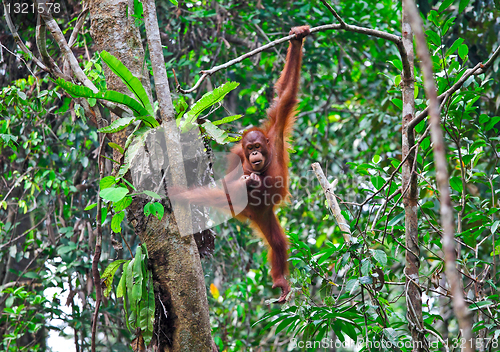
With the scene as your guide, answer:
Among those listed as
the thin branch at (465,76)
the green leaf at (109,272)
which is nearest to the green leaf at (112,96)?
the green leaf at (109,272)

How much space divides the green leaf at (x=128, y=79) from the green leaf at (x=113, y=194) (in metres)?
0.55

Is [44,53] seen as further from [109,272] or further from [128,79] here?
[109,272]

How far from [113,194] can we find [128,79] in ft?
2.08

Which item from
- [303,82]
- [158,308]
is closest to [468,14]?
[303,82]

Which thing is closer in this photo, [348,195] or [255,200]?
[255,200]

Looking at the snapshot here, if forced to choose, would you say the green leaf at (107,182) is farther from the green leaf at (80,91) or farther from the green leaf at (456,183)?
the green leaf at (456,183)

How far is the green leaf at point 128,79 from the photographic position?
2000 mm

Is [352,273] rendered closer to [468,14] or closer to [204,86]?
[204,86]

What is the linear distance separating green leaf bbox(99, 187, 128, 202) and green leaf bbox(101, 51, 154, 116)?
0.55m

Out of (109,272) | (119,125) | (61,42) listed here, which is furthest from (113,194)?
(61,42)

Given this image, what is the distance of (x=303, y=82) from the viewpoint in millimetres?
5645

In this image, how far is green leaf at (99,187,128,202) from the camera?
Result: 179cm

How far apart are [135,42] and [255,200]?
4.81 feet

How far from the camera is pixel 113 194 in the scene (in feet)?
5.95
